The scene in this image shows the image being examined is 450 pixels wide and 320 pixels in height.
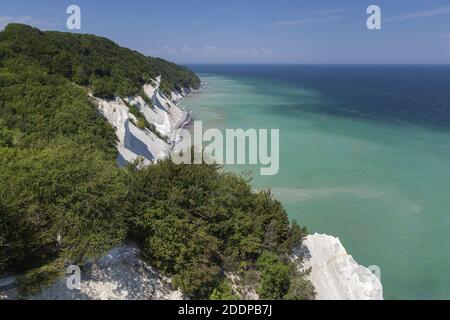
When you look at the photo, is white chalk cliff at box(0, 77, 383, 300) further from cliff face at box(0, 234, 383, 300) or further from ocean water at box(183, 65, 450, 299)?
ocean water at box(183, 65, 450, 299)

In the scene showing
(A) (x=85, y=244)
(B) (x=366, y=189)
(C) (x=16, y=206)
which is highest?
(C) (x=16, y=206)

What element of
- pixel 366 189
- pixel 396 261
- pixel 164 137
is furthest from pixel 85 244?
pixel 164 137

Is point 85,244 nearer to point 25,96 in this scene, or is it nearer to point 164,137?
point 25,96

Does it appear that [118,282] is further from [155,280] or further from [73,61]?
[73,61]

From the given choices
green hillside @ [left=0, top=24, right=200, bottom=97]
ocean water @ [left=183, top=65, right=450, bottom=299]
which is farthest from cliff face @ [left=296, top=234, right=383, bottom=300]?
green hillside @ [left=0, top=24, right=200, bottom=97]
